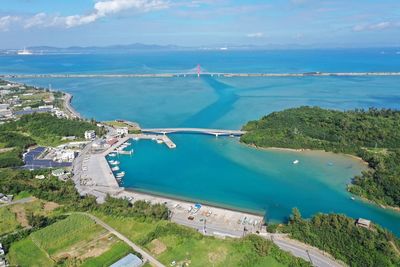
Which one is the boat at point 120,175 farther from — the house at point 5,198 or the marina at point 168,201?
the house at point 5,198

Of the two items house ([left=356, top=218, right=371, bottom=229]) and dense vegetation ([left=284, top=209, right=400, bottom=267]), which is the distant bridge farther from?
house ([left=356, top=218, right=371, bottom=229])

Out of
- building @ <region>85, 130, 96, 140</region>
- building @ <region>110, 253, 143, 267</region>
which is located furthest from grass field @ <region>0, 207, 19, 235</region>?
building @ <region>85, 130, 96, 140</region>

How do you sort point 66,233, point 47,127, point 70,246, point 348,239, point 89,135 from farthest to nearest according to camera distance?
point 47,127 < point 89,135 < point 66,233 < point 70,246 < point 348,239

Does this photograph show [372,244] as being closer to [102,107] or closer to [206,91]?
[102,107]

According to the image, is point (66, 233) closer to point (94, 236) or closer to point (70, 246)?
point (70, 246)

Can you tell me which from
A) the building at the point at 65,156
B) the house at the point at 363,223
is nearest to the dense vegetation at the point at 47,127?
the building at the point at 65,156

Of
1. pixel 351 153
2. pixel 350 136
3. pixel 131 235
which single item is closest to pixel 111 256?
pixel 131 235
